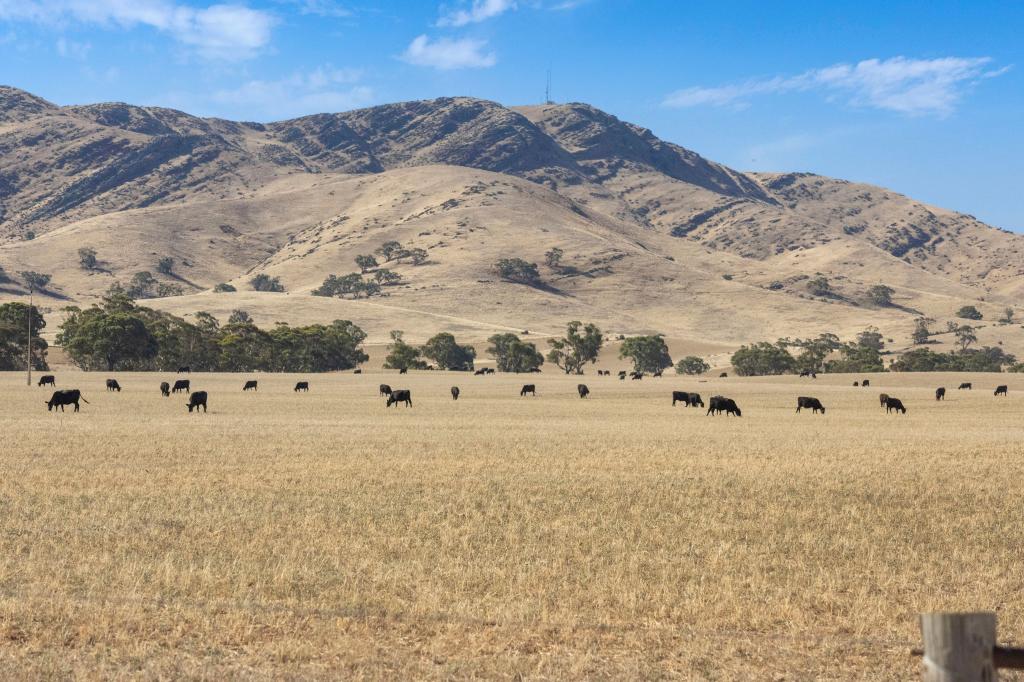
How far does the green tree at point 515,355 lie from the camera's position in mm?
146750

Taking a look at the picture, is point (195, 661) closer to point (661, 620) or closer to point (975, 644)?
point (661, 620)

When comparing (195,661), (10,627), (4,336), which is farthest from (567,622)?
(4,336)

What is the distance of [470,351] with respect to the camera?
162 meters

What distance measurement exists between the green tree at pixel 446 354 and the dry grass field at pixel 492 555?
117 meters

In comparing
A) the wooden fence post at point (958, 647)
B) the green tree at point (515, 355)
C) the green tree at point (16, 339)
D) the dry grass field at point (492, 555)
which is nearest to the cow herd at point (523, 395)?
the dry grass field at point (492, 555)

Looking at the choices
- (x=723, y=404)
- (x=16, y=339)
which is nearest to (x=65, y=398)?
(x=723, y=404)

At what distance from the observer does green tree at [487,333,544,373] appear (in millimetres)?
146750

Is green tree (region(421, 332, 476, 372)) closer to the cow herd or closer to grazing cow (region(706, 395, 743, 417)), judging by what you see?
the cow herd

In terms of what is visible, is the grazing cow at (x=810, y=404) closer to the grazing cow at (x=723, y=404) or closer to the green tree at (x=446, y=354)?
the grazing cow at (x=723, y=404)

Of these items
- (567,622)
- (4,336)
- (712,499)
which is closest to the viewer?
(567,622)

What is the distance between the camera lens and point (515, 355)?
14675 cm

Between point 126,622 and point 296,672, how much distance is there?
8.87 ft

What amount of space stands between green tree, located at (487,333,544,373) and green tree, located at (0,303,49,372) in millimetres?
65137

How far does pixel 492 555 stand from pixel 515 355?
131 metres
